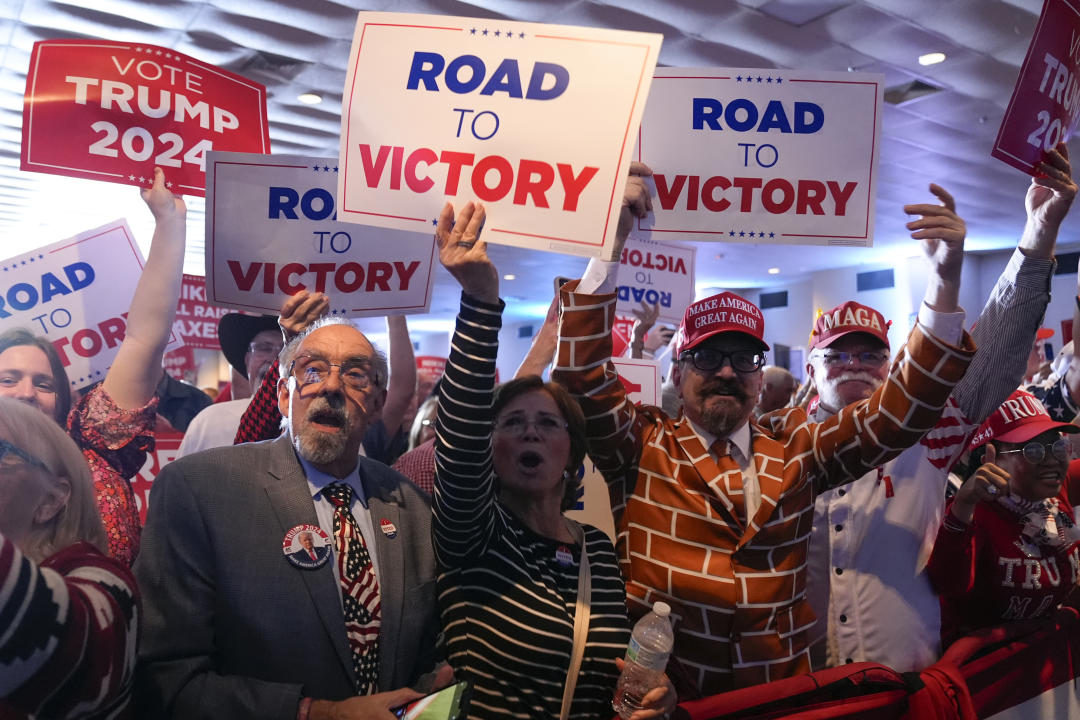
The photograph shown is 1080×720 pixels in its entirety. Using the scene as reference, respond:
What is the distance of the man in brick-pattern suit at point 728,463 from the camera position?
80.0 inches

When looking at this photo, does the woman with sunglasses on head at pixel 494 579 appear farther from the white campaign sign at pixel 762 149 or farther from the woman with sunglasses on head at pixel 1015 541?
the woman with sunglasses on head at pixel 1015 541

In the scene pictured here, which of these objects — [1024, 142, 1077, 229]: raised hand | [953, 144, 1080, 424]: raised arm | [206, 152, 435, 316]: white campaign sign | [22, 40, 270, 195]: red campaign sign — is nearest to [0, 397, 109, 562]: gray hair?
[206, 152, 435, 316]: white campaign sign

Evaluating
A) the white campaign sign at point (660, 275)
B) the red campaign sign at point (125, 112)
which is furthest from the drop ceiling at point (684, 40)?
the red campaign sign at point (125, 112)

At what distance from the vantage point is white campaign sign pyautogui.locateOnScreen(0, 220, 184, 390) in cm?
263

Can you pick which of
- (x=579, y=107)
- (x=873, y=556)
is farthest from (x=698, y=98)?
(x=873, y=556)

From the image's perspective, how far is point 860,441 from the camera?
2.19 m

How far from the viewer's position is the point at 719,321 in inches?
90.3

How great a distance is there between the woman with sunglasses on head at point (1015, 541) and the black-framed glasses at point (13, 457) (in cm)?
223

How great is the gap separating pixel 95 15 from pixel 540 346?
516 centimetres

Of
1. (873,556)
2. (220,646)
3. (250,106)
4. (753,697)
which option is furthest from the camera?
(250,106)

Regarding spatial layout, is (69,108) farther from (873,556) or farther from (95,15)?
(95,15)

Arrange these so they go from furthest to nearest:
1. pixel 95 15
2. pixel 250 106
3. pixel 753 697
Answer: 1. pixel 95 15
2. pixel 250 106
3. pixel 753 697

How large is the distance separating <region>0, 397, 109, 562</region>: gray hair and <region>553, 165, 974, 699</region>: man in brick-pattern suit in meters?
1.10

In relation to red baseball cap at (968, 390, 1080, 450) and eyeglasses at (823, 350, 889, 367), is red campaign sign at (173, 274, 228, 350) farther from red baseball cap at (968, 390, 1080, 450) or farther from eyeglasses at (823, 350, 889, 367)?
red baseball cap at (968, 390, 1080, 450)
